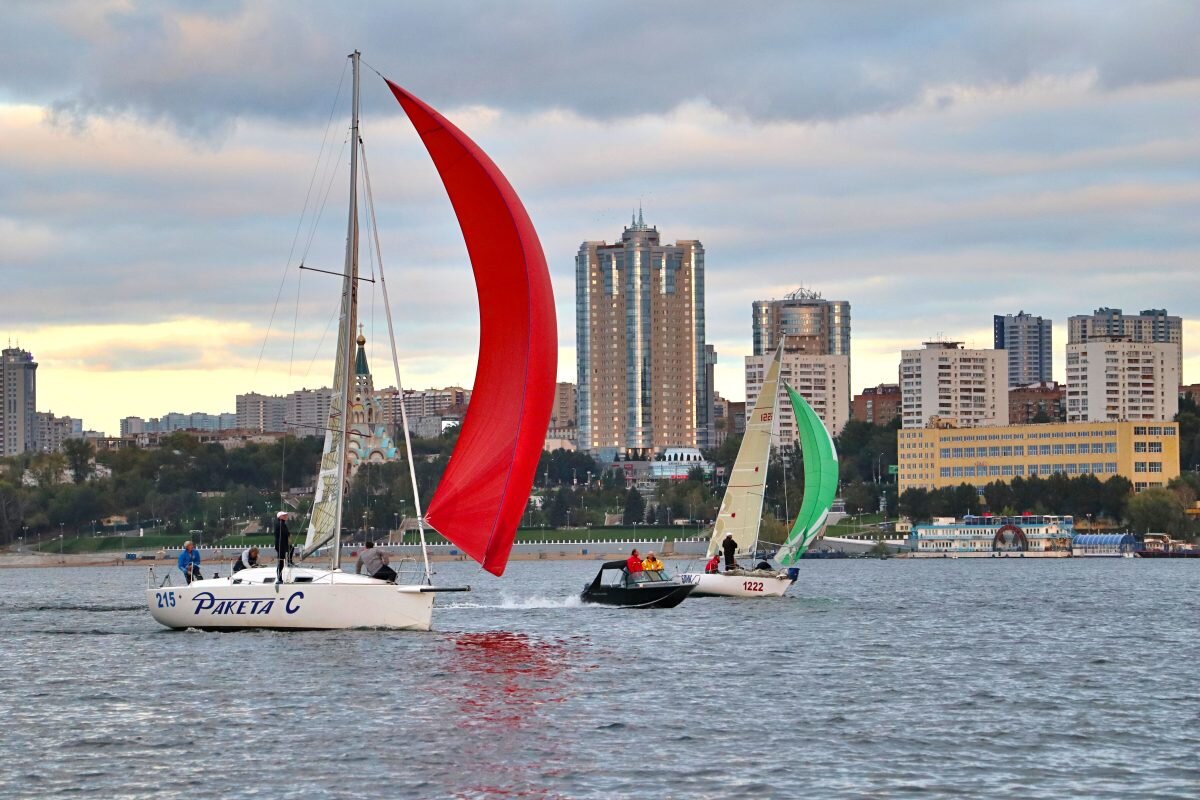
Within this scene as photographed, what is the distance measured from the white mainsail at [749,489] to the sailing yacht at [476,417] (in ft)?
69.6

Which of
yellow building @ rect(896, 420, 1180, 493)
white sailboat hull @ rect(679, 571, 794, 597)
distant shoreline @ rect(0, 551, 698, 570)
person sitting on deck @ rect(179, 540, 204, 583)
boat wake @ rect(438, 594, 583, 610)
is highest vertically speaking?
yellow building @ rect(896, 420, 1180, 493)

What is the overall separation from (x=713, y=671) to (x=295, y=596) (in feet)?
25.0

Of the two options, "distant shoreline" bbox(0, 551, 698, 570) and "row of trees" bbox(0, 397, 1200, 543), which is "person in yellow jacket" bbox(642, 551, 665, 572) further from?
"distant shoreline" bbox(0, 551, 698, 570)

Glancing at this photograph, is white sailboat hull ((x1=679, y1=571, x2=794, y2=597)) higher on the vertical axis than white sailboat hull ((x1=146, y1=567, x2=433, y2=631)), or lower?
lower

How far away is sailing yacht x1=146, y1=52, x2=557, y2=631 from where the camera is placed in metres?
34.5

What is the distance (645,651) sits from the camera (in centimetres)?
3653

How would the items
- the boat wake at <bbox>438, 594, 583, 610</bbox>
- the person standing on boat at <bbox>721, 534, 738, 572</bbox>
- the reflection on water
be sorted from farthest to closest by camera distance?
the boat wake at <bbox>438, 594, 583, 610</bbox> → the person standing on boat at <bbox>721, 534, 738, 572</bbox> → the reflection on water

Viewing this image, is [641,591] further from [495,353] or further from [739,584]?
[495,353]

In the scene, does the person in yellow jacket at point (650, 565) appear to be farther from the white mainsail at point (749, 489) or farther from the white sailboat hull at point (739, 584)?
the white mainsail at point (749, 489)

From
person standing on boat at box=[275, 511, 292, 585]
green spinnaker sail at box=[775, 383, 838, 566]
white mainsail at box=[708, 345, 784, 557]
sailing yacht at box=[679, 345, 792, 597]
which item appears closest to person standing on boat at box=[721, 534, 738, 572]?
sailing yacht at box=[679, 345, 792, 597]

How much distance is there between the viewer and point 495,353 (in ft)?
115

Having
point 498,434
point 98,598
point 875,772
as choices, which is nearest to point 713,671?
point 498,434

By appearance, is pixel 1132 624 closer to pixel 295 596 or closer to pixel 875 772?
pixel 295 596

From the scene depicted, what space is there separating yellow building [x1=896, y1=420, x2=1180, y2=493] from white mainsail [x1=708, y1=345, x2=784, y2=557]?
108176 mm
